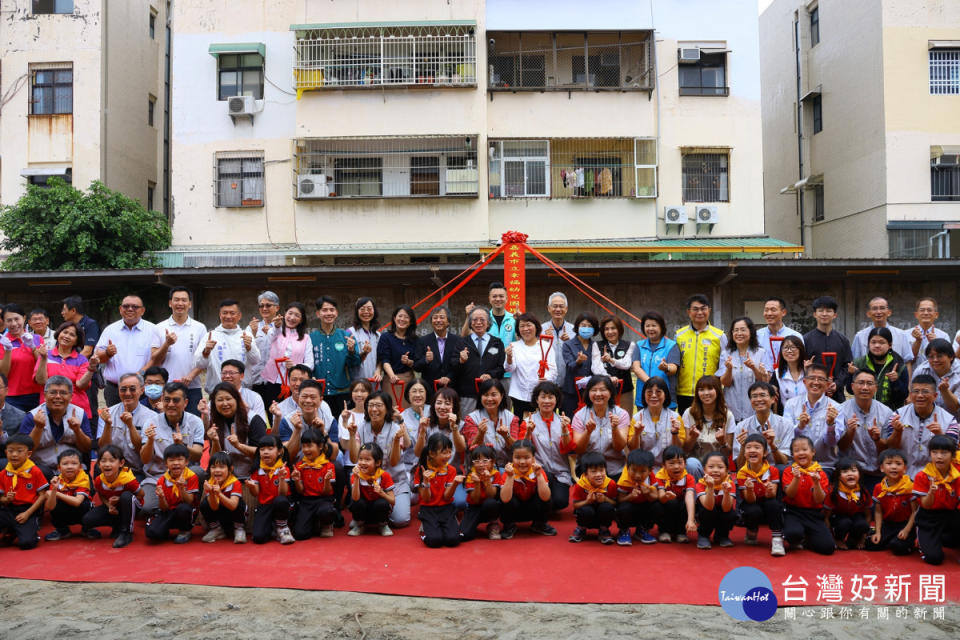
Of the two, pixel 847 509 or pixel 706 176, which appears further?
pixel 706 176

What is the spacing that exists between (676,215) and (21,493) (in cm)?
1346

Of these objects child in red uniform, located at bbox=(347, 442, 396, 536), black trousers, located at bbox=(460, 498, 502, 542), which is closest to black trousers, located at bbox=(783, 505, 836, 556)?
black trousers, located at bbox=(460, 498, 502, 542)

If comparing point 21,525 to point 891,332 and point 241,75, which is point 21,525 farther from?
point 241,75

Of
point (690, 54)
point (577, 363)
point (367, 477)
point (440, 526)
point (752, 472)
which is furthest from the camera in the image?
point (690, 54)

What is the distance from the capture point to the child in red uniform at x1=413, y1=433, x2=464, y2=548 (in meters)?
5.52

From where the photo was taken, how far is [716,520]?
5398 millimetres

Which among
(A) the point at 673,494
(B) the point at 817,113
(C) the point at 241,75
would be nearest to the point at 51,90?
(C) the point at 241,75

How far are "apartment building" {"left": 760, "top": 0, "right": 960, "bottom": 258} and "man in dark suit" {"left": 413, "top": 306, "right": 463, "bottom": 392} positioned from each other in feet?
43.6

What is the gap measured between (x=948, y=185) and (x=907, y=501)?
14202 millimetres

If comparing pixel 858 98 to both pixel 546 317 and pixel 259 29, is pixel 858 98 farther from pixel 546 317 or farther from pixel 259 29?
pixel 259 29

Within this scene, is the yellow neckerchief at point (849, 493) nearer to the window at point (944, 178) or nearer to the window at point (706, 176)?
the window at point (706, 176)

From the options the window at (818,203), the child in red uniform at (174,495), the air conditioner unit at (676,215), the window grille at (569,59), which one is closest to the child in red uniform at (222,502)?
the child in red uniform at (174,495)

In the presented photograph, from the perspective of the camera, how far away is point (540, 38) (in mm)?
16422

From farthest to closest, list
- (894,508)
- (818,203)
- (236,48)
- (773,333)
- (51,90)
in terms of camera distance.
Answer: (818,203) < (51,90) < (236,48) < (773,333) < (894,508)
